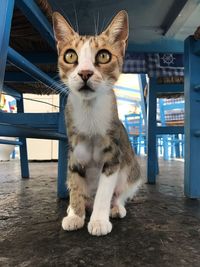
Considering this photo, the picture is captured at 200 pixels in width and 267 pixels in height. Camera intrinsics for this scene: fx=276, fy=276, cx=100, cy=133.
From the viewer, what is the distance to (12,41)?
46.1 inches

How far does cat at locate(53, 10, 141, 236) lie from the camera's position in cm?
77

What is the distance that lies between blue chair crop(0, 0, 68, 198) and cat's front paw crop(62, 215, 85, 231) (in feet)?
0.90

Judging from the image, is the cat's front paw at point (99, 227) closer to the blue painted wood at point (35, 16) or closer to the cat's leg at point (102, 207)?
the cat's leg at point (102, 207)

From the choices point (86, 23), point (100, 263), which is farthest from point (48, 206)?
point (86, 23)

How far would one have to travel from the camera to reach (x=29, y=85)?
5.30ft

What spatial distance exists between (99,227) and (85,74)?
41 centimetres

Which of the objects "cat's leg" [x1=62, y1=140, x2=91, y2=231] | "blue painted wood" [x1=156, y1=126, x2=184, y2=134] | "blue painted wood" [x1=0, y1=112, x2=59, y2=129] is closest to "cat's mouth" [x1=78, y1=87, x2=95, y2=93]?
"cat's leg" [x1=62, y1=140, x2=91, y2=231]

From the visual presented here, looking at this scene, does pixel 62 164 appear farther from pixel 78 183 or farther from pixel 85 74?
pixel 85 74

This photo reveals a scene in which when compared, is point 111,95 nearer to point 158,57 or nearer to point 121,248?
point 121,248

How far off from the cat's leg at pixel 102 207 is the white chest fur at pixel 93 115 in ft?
0.46

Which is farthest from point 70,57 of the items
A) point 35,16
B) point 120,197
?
point 120,197

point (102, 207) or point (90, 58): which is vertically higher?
point (90, 58)

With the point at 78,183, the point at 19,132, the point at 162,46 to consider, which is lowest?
the point at 78,183

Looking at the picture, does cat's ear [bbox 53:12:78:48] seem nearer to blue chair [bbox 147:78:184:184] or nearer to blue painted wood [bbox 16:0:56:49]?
blue painted wood [bbox 16:0:56:49]
